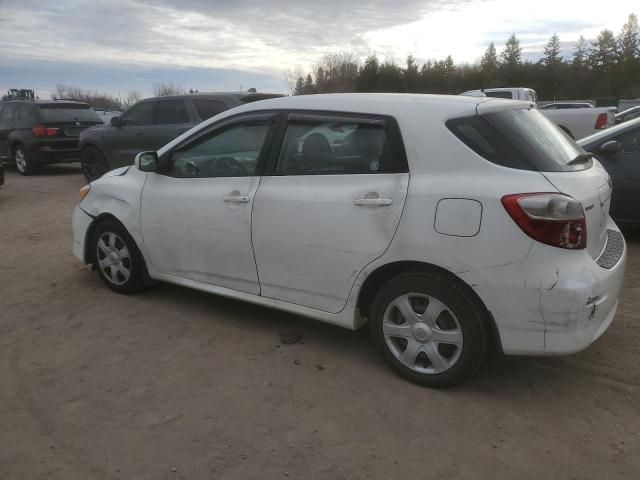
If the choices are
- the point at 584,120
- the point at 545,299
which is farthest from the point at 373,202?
the point at 584,120

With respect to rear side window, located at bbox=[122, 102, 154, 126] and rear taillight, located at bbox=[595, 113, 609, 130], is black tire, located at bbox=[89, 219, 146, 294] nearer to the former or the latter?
rear side window, located at bbox=[122, 102, 154, 126]

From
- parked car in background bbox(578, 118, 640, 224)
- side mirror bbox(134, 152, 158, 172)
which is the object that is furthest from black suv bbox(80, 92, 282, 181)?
parked car in background bbox(578, 118, 640, 224)

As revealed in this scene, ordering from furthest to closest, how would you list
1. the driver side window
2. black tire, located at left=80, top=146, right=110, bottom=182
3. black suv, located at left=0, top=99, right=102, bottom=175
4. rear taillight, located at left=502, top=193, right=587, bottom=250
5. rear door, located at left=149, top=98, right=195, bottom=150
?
1. black suv, located at left=0, top=99, right=102, bottom=175
2. black tire, located at left=80, top=146, right=110, bottom=182
3. rear door, located at left=149, top=98, right=195, bottom=150
4. the driver side window
5. rear taillight, located at left=502, top=193, right=587, bottom=250

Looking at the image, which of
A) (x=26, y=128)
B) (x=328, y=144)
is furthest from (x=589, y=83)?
(x=328, y=144)

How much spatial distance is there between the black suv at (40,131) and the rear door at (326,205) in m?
10.7

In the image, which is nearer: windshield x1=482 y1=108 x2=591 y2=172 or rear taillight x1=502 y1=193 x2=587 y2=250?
rear taillight x1=502 y1=193 x2=587 y2=250

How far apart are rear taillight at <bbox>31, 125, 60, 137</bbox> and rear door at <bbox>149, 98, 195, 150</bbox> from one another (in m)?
4.02

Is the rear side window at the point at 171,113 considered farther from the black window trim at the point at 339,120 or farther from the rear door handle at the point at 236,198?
the black window trim at the point at 339,120

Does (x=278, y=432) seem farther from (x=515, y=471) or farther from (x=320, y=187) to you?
(x=320, y=187)

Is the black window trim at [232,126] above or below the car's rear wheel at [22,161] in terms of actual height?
above

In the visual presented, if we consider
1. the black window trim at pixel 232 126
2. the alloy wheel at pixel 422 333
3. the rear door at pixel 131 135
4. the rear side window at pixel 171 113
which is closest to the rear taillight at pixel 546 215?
the alloy wheel at pixel 422 333

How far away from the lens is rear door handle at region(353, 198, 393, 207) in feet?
10.2

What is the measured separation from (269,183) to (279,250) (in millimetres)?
442

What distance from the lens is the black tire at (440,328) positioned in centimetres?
294
